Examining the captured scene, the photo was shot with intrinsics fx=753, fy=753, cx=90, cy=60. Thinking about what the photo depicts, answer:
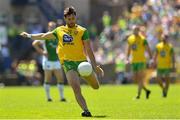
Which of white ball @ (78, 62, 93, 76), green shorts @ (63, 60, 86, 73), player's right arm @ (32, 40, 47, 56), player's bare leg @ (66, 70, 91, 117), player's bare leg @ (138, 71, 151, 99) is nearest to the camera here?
white ball @ (78, 62, 93, 76)

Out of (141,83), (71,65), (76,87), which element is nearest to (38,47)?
(141,83)

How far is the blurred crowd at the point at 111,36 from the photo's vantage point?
44.7 m

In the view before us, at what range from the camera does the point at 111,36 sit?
49406 millimetres

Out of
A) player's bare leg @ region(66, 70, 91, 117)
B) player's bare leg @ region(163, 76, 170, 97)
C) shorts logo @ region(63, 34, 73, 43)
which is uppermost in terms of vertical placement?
shorts logo @ region(63, 34, 73, 43)

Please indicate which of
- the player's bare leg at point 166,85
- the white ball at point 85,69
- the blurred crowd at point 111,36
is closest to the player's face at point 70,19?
the white ball at point 85,69

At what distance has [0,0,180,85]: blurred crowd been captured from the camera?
44.7 metres

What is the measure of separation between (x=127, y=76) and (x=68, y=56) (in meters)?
30.0

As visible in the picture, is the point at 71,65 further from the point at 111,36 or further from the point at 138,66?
the point at 111,36

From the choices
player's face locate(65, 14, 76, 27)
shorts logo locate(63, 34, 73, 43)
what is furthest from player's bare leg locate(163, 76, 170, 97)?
player's face locate(65, 14, 76, 27)

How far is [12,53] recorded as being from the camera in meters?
53.4

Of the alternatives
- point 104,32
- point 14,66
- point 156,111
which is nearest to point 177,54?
point 104,32

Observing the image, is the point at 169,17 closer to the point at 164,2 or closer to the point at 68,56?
the point at 164,2

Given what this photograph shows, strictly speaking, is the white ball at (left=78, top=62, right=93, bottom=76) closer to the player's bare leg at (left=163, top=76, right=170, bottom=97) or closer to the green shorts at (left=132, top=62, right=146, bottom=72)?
the green shorts at (left=132, top=62, right=146, bottom=72)

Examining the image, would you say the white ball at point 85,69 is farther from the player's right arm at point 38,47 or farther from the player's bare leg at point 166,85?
the player's bare leg at point 166,85
